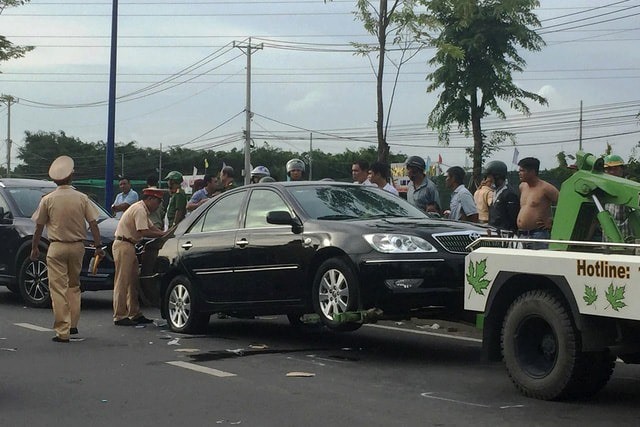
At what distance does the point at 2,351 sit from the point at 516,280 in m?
5.15

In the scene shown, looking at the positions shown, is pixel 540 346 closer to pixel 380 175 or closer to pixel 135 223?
pixel 380 175

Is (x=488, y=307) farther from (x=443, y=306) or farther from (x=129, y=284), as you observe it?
(x=129, y=284)

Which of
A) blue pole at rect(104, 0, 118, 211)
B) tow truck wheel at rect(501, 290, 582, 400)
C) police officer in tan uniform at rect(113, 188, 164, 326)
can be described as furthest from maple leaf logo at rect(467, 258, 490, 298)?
blue pole at rect(104, 0, 118, 211)

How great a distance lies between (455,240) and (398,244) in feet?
1.71

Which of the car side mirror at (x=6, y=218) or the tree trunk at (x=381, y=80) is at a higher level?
the tree trunk at (x=381, y=80)

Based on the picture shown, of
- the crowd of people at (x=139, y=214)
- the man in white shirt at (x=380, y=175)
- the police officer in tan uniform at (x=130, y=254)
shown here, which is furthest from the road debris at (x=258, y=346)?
the man in white shirt at (x=380, y=175)

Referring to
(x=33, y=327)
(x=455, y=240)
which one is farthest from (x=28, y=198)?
(x=455, y=240)

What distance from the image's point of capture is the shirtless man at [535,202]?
10.6m

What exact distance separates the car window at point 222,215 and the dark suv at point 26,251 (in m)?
3.11

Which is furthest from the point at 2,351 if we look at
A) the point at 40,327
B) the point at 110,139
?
the point at 110,139

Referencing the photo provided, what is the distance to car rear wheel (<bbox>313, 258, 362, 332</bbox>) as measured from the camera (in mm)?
9461

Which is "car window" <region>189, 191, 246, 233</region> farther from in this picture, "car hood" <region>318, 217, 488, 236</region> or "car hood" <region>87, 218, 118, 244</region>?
"car hood" <region>87, 218, 118, 244</region>

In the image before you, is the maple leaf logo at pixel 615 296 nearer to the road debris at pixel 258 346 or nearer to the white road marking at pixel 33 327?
the road debris at pixel 258 346

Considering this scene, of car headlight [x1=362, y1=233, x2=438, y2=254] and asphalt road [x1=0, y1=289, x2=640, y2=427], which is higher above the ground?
car headlight [x1=362, y1=233, x2=438, y2=254]
